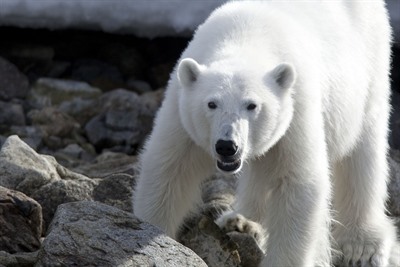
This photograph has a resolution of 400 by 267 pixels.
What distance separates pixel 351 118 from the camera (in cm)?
629

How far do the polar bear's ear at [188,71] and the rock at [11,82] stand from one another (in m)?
4.43

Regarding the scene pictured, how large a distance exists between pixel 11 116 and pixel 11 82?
46cm

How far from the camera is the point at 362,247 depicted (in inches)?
268

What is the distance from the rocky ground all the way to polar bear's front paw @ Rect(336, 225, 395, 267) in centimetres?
67

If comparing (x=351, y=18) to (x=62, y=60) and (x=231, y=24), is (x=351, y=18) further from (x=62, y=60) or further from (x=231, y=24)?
(x=62, y=60)

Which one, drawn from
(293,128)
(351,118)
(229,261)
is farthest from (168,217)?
(351,118)

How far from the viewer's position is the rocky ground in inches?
187

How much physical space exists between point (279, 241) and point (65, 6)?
4.61 meters

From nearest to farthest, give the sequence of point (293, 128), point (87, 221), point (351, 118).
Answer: point (87, 221)
point (293, 128)
point (351, 118)

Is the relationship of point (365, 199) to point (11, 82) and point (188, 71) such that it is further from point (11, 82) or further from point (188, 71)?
point (11, 82)

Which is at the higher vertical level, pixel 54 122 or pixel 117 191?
pixel 117 191

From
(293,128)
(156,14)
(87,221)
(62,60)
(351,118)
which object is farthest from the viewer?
(62,60)

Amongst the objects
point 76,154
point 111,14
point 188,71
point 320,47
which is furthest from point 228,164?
point 111,14

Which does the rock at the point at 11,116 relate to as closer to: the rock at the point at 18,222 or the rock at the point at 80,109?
the rock at the point at 80,109
